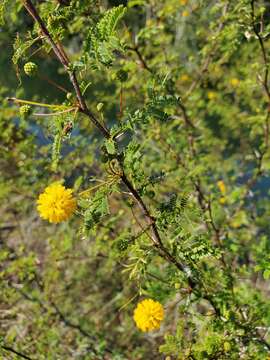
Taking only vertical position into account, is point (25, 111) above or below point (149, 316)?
above

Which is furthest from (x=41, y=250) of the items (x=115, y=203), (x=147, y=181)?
(x=147, y=181)

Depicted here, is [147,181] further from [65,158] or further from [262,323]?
[65,158]

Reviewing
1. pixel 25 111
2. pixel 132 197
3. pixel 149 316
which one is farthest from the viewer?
pixel 149 316

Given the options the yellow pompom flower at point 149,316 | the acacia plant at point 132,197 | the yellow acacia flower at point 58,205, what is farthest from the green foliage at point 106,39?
the yellow pompom flower at point 149,316

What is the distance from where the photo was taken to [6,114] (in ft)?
10.6

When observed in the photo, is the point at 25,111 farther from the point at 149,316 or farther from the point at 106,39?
the point at 149,316

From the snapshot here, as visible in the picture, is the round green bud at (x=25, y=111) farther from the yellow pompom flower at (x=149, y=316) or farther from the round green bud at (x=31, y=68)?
the yellow pompom flower at (x=149, y=316)

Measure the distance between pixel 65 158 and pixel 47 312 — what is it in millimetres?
1084

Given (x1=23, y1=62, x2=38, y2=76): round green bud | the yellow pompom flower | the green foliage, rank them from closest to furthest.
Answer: the green foliage < (x1=23, y1=62, x2=38, y2=76): round green bud < the yellow pompom flower

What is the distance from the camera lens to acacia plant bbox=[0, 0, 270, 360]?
1.22 m

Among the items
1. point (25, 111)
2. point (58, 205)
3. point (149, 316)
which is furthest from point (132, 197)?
point (149, 316)

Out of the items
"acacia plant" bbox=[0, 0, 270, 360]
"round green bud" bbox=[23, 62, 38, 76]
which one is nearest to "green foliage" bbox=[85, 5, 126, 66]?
"acacia plant" bbox=[0, 0, 270, 360]

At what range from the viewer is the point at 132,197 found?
1.37 m

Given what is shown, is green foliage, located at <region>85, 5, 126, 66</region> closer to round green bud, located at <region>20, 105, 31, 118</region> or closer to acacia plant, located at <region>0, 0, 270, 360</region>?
acacia plant, located at <region>0, 0, 270, 360</region>
